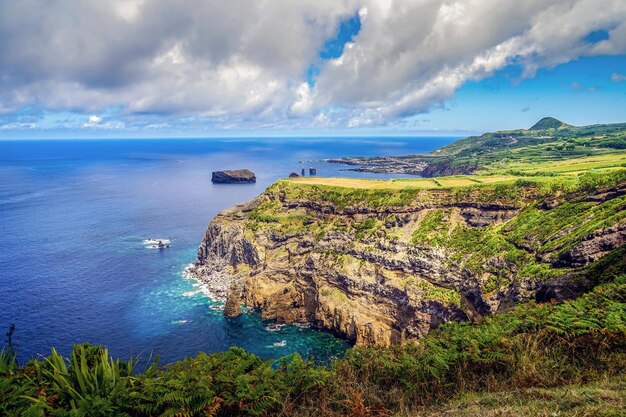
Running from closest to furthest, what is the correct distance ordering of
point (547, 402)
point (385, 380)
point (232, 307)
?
point (547, 402) < point (385, 380) < point (232, 307)

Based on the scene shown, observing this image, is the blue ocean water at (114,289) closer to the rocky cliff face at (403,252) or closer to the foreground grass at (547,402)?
the rocky cliff face at (403,252)

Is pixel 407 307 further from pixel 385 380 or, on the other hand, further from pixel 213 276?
pixel 213 276

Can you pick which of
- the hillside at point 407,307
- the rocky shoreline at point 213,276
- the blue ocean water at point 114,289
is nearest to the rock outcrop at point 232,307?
the hillside at point 407,307

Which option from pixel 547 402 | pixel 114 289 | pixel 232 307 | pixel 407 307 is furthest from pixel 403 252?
pixel 114 289

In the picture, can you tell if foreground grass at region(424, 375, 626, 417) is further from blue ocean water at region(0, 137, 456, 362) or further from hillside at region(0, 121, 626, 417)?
blue ocean water at region(0, 137, 456, 362)

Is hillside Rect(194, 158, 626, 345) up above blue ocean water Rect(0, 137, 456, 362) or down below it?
above

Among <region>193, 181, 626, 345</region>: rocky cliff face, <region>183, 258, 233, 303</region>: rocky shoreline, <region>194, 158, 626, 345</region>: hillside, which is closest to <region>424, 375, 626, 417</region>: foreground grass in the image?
<region>194, 158, 626, 345</region>: hillside

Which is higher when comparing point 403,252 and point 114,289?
point 403,252
